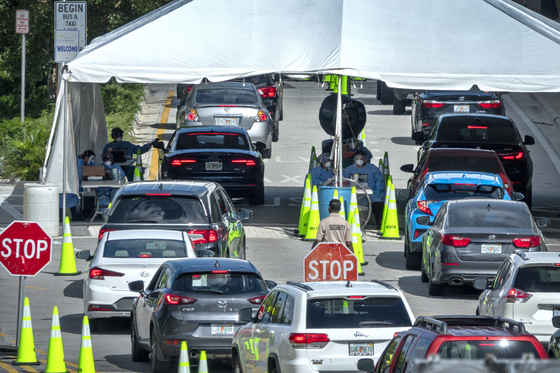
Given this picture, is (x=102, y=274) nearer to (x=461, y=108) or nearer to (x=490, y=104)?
(x=461, y=108)

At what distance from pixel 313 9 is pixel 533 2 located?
114 feet

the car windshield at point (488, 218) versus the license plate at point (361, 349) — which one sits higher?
A: the car windshield at point (488, 218)

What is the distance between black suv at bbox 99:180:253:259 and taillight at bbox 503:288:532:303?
15.3 feet

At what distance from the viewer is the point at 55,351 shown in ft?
33.4

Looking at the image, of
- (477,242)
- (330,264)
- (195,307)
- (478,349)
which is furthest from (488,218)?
(478,349)

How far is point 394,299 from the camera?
28.5 feet

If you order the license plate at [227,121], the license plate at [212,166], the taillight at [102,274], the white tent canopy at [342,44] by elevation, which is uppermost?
the white tent canopy at [342,44]

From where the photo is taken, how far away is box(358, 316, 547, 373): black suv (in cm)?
635

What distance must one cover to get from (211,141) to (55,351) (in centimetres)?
1210

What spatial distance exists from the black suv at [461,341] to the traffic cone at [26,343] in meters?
5.06

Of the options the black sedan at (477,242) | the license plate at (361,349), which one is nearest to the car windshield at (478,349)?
the license plate at (361,349)

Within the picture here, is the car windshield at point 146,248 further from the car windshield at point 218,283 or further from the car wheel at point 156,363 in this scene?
the car wheel at point 156,363

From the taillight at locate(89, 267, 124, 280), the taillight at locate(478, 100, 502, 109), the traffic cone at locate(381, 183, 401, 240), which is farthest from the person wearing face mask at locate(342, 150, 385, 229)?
the taillight at locate(478, 100, 502, 109)

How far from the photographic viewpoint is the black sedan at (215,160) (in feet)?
69.4
